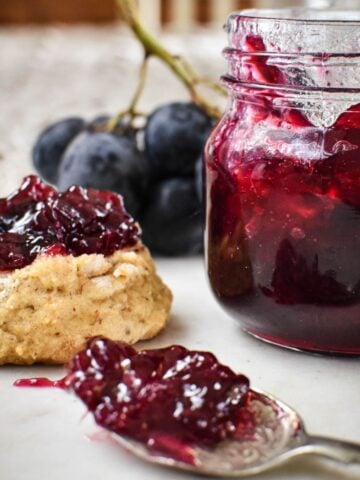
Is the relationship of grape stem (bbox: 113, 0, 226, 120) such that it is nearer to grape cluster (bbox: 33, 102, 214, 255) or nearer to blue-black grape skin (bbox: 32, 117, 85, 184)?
grape cluster (bbox: 33, 102, 214, 255)

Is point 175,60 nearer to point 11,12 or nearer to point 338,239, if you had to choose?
point 338,239

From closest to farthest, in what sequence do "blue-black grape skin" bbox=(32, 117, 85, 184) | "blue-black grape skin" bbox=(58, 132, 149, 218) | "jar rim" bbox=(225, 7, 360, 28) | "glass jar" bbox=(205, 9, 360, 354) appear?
"glass jar" bbox=(205, 9, 360, 354), "jar rim" bbox=(225, 7, 360, 28), "blue-black grape skin" bbox=(58, 132, 149, 218), "blue-black grape skin" bbox=(32, 117, 85, 184)

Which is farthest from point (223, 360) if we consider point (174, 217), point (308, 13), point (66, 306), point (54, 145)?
point (54, 145)

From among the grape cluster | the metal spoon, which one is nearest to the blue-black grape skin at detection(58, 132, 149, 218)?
the grape cluster

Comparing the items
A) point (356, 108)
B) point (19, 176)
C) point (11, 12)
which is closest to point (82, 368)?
point (356, 108)

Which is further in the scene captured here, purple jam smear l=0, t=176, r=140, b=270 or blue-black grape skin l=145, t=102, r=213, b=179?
blue-black grape skin l=145, t=102, r=213, b=179

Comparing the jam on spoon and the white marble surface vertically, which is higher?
the jam on spoon

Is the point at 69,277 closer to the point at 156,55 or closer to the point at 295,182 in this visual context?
the point at 295,182
